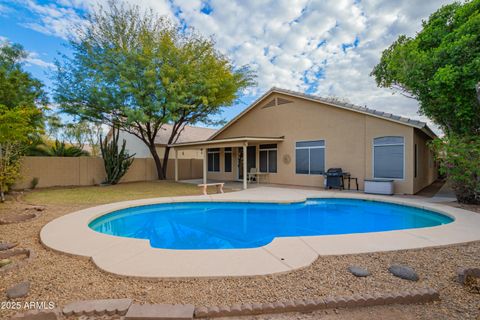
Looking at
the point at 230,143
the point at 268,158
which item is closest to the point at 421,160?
the point at 268,158

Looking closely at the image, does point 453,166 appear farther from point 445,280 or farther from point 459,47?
point 445,280

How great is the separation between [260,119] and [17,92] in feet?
46.1

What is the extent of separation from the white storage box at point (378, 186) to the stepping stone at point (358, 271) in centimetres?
806

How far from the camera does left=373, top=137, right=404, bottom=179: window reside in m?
10.3

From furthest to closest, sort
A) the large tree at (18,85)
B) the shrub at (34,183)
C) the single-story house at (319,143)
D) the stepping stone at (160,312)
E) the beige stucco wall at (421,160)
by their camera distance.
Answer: the large tree at (18,85), the shrub at (34,183), the beige stucco wall at (421,160), the single-story house at (319,143), the stepping stone at (160,312)

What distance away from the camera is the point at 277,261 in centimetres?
358

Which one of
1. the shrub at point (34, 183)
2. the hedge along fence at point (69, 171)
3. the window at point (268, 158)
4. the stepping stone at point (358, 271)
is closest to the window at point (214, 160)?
the window at point (268, 158)

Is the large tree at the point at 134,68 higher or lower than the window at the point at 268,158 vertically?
higher

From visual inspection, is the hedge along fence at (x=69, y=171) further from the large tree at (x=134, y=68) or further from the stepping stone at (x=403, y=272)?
the stepping stone at (x=403, y=272)

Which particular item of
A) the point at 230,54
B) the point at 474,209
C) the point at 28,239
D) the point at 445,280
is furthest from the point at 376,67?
the point at 28,239

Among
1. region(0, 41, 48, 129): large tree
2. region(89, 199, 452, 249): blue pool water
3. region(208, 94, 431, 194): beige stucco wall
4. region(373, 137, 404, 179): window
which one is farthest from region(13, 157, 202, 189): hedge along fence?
region(373, 137, 404, 179): window

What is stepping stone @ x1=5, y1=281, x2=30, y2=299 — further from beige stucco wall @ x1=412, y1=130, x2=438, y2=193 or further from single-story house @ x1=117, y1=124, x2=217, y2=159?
single-story house @ x1=117, y1=124, x2=217, y2=159

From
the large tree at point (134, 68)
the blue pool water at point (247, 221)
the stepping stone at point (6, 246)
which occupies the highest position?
the large tree at point (134, 68)

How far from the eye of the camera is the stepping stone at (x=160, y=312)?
232 cm
